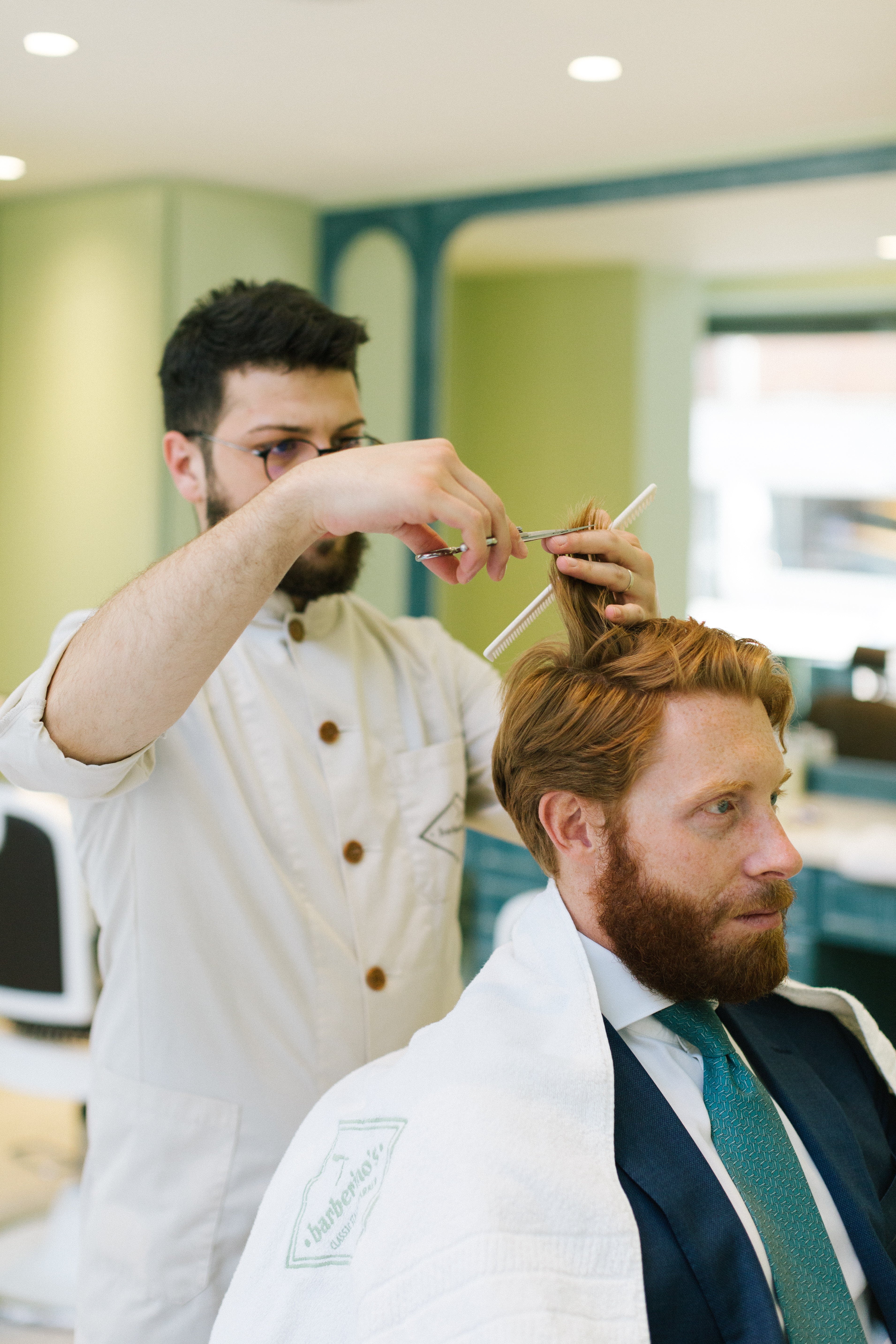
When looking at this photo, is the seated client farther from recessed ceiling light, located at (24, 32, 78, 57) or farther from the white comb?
recessed ceiling light, located at (24, 32, 78, 57)

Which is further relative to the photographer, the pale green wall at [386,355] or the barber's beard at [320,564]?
Answer: the pale green wall at [386,355]

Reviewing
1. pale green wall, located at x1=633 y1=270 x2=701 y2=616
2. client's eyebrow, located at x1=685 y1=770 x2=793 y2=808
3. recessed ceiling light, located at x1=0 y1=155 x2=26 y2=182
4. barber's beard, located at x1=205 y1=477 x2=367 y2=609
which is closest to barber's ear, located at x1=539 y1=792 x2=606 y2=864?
client's eyebrow, located at x1=685 y1=770 x2=793 y2=808

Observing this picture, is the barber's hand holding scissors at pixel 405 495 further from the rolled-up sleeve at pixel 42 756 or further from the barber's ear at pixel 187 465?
the barber's ear at pixel 187 465

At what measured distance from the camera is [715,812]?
1264mm

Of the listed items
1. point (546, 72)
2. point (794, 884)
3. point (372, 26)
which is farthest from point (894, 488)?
point (372, 26)

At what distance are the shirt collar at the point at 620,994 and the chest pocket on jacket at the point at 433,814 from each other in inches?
12.7

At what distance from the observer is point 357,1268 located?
1097 millimetres

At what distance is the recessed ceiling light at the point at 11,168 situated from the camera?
350 centimetres

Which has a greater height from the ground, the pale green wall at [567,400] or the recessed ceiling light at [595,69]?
the recessed ceiling light at [595,69]

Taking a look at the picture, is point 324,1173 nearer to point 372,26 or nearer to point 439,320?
point 372,26

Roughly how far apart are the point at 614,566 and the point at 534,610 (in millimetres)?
121

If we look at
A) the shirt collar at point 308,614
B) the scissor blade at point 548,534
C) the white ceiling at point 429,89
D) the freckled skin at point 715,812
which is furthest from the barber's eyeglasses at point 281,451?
the white ceiling at point 429,89

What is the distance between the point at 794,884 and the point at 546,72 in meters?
2.04

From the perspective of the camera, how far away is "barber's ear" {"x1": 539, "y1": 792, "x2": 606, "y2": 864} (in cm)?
133
